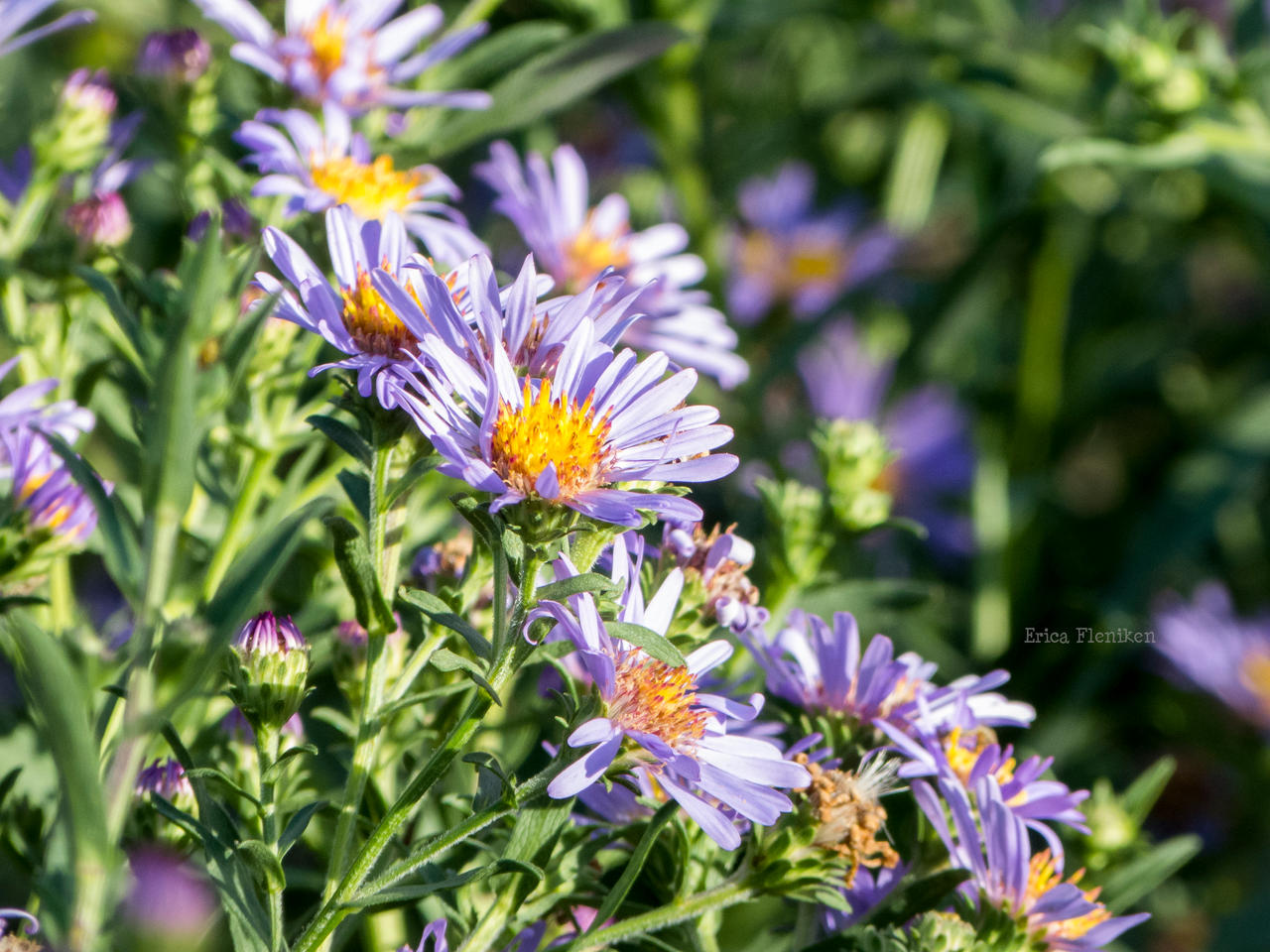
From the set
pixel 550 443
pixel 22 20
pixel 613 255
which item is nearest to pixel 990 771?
pixel 550 443

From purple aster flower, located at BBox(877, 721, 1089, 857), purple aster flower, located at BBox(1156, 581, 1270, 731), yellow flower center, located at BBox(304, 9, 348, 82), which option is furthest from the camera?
purple aster flower, located at BBox(1156, 581, 1270, 731)

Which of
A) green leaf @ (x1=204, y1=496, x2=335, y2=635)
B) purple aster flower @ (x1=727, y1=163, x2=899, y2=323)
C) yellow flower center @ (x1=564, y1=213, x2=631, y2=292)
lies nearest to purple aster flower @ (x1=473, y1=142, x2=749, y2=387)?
yellow flower center @ (x1=564, y1=213, x2=631, y2=292)

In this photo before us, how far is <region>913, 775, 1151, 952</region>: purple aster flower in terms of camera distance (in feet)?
1.75

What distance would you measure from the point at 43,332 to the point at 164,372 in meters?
0.35

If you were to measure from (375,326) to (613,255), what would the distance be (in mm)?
424

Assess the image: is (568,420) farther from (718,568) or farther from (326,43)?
(326,43)

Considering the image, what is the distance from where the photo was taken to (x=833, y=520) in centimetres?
71

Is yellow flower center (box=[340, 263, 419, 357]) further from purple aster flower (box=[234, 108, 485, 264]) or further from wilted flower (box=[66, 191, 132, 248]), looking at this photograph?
wilted flower (box=[66, 191, 132, 248])

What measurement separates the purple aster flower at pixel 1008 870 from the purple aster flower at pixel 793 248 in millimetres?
1021

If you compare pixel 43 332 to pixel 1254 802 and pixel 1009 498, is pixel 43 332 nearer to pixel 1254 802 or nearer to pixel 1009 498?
pixel 1009 498

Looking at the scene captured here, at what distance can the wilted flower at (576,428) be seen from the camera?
45 cm

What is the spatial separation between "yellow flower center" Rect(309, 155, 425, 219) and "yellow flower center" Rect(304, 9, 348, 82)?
0.25ft

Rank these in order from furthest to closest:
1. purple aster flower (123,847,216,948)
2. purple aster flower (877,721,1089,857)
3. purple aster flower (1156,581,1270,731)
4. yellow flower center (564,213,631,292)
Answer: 1. purple aster flower (1156,581,1270,731)
2. yellow flower center (564,213,631,292)
3. purple aster flower (877,721,1089,857)
4. purple aster flower (123,847,216,948)

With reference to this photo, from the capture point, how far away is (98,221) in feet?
2.22
